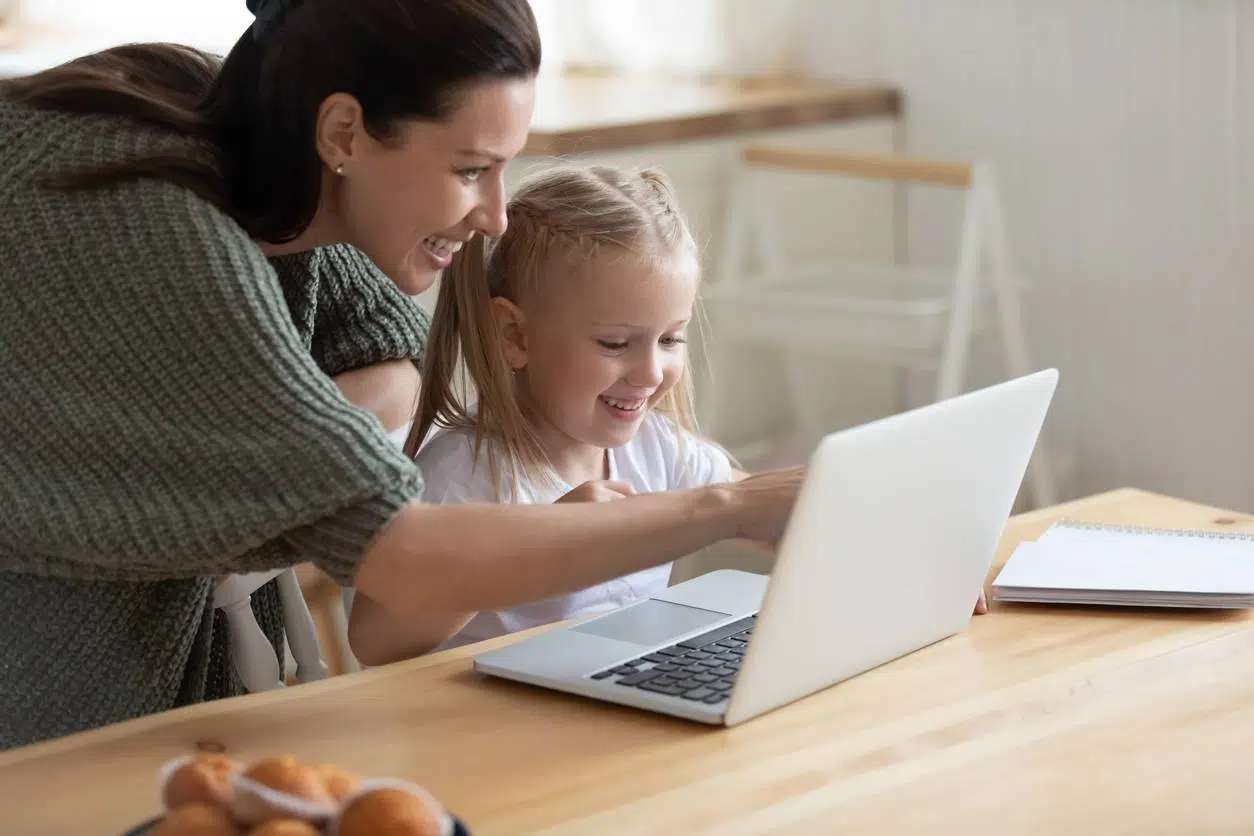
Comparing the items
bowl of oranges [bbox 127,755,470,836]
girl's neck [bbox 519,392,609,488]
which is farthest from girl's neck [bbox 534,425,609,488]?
bowl of oranges [bbox 127,755,470,836]

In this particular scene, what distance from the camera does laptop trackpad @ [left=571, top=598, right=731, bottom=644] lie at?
120 centimetres

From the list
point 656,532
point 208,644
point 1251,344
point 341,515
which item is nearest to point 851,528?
point 656,532

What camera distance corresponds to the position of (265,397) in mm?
1075

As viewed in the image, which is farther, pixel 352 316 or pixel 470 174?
pixel 352 316

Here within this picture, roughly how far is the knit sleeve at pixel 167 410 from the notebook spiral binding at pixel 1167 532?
632 millimetres

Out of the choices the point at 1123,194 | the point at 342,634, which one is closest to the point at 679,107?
the point at 1123,194

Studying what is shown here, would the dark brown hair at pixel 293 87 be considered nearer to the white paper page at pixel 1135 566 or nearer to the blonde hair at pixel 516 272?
the blonde hair at pixel 516 272

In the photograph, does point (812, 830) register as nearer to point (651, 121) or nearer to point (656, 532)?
point (656, 532)

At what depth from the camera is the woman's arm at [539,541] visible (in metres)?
1.07

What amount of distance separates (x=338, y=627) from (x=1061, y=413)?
1495mm

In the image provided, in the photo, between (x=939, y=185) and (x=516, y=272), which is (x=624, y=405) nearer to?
(x=516, y=272)

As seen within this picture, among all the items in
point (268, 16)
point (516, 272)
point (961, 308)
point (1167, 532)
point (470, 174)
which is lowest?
point (961, 308)

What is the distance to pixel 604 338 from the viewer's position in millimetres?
1484

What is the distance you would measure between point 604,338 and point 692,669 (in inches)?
17.1
